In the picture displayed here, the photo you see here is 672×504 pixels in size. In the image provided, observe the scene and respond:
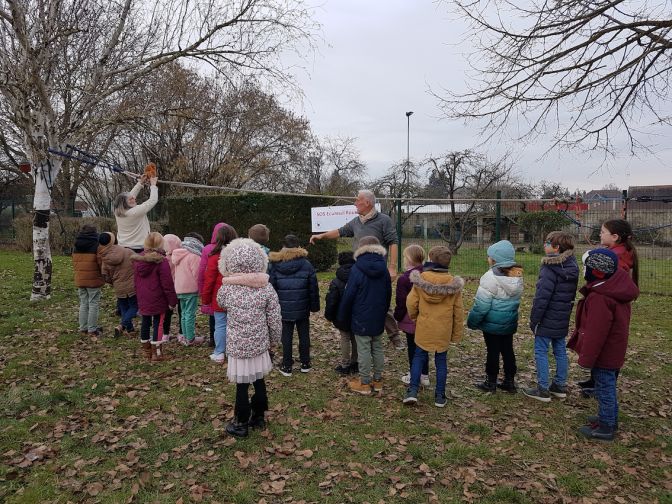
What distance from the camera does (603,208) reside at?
1179cm

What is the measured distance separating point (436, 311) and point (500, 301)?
0.70 metres

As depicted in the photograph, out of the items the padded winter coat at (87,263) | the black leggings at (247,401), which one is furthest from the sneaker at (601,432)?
the padded winter coat at (87,263)

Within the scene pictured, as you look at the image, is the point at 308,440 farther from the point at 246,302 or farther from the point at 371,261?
the point at 371,261

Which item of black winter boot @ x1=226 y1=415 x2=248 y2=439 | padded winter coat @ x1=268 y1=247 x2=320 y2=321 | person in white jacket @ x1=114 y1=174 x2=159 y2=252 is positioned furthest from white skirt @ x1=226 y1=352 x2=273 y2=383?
person in white jacket @ x1=114 y1=174 x2=159 y2=252

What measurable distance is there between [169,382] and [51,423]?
4.09 ft

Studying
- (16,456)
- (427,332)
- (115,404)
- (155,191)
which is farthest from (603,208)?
(16,456)

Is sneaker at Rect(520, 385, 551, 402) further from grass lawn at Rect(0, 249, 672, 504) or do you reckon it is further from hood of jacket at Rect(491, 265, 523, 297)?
hood of jacket at Rect(491, 265, 523, 297)

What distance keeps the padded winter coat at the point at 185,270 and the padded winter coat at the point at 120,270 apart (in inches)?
33.9

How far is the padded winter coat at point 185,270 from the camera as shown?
239 inches

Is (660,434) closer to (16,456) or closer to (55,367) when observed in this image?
(16,456)

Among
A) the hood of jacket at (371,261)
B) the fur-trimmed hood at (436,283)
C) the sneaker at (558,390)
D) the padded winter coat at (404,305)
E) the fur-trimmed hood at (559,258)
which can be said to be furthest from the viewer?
the padded winter coat at (404,305)

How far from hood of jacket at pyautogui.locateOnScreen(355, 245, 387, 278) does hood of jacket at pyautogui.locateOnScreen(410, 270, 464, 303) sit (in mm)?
349

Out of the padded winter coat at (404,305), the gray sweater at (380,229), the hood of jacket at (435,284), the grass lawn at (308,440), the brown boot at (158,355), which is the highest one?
the gray sweater at (380,229)

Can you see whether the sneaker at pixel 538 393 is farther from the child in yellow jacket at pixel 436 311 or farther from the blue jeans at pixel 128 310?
the blue jeans at pixel 128 310
